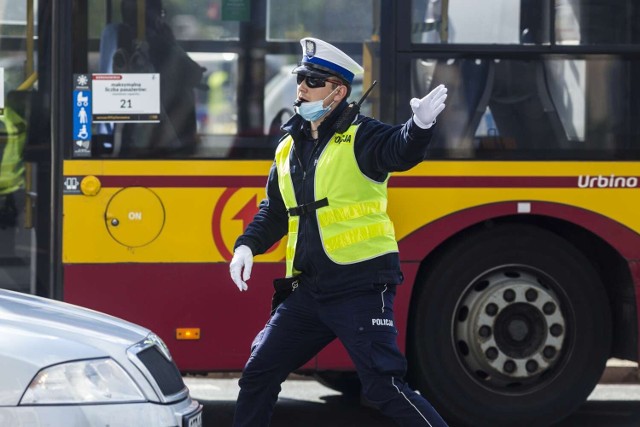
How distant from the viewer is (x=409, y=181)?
689cm

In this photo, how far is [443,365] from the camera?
22.9 feet

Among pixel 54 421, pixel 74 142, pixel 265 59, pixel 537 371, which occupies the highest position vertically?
pixel 265 59

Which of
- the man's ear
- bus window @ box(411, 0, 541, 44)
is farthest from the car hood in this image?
bus window @ box(411, 0, 541, 44)

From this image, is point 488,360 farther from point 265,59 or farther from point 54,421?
point 54,421

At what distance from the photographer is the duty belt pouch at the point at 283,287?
18.4 feet

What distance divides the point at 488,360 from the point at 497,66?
58.9 inches

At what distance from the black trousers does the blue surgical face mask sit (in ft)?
2.25

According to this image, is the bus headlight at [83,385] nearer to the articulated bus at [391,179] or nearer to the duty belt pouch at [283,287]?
the duty belt pouch at [283,287]

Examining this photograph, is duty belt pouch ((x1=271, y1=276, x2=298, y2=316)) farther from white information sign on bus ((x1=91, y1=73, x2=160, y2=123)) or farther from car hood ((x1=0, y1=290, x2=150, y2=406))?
white information sign on bus ((x1=91, y1=73, x2=160, y2=123))

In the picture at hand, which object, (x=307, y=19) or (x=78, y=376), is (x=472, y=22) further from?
(x=78, y=376)

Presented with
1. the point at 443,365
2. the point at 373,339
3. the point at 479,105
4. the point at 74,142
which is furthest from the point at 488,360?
the point at 74,142

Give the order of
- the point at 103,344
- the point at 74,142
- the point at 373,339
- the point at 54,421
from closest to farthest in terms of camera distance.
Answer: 1. the point at 54,421
2. the point at 103,344
3. the point at 373,339
4. the point at 74,142

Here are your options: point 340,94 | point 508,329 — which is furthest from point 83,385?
point 508,329

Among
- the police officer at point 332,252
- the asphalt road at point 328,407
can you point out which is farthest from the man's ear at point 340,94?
the asphalt road at point 328,407
